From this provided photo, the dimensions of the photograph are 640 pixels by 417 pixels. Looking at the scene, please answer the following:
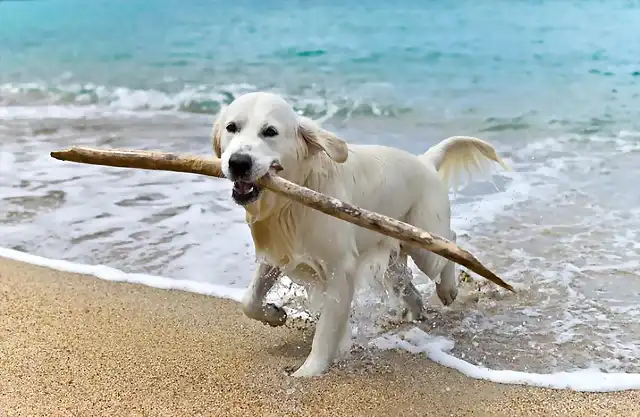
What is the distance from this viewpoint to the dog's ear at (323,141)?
347 centimetres

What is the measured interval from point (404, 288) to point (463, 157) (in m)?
1.02

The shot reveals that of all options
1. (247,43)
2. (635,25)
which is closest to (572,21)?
(635,25)

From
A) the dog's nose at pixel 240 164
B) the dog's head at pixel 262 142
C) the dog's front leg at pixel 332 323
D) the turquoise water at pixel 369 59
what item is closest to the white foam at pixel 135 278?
the dog's front leg at pixel 332 323

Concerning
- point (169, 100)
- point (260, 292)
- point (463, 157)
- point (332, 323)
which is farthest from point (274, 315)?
point (169, 100)

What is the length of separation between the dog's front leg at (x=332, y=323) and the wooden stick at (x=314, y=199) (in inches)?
28.4

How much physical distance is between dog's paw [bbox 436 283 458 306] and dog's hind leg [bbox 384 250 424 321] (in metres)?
0.15

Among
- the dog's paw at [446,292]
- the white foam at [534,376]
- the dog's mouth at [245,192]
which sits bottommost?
the dog's paw at [446,292]

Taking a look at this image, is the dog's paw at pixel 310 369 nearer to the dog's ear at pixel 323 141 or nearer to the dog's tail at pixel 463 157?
the dog's ear at pixel 323 141

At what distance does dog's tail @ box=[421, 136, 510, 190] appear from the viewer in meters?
4.84

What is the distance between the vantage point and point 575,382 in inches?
140

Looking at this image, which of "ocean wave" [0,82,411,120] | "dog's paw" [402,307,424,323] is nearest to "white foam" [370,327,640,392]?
"dog's paw" [402,307,424,323]

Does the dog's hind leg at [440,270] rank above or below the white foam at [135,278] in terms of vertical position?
above

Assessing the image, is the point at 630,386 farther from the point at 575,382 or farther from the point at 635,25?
the point at 635,25

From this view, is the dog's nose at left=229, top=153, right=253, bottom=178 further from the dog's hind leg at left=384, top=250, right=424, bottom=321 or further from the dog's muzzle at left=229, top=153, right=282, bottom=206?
the dog's hind leg at left=384, top=250, right=424, bottom=321
